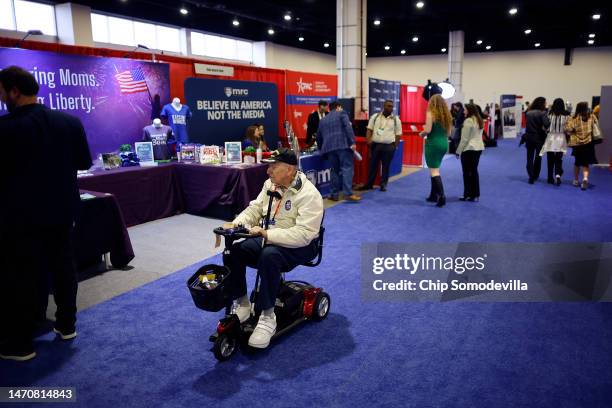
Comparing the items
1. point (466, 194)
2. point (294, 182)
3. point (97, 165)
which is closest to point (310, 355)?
point (294, 182)

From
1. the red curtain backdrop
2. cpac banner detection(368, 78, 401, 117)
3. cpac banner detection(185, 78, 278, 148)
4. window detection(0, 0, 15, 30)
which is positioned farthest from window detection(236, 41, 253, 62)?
cpac banner detection(185, 78, 278, 148)

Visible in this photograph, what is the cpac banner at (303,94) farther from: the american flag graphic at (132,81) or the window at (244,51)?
the window at (244,51)

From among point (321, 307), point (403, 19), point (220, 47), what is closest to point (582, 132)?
point (321, 307)

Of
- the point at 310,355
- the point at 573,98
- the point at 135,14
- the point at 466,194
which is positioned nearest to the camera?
the point at 310,355

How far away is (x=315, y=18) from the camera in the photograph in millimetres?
14141

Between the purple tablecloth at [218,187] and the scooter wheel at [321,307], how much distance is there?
7.75ft

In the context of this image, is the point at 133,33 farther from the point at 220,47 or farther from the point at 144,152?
the point at 144,152

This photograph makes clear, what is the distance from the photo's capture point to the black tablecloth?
11.7ft

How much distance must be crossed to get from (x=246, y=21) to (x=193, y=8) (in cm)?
263

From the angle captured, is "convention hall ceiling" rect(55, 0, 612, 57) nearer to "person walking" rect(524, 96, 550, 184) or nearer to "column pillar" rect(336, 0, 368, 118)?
"column pillar" rect(336, 0, 368, 118)

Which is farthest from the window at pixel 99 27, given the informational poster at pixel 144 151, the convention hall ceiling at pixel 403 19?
the informational poster at pixel 144 151

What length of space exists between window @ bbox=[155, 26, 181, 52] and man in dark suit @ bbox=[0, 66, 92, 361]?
41.0 ft

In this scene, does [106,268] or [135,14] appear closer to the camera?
[106,268]

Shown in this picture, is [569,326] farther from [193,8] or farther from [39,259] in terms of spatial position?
[193,8]
